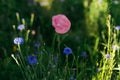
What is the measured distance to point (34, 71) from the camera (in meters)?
3.06

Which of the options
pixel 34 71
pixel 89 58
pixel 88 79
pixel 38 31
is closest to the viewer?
pixel 34 71

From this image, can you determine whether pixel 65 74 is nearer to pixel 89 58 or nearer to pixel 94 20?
pixel 89 58

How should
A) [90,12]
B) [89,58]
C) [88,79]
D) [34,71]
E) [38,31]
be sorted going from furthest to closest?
[90,12] → [38,31] → [89,58] → [88,79] → [34,71]

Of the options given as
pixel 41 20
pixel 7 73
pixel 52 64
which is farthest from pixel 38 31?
pixel 52 64

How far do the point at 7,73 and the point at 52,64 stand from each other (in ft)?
2.07

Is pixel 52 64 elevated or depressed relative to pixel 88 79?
elevated

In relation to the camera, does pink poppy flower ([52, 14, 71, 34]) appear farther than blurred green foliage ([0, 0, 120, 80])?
No

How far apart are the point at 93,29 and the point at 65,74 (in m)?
1.65

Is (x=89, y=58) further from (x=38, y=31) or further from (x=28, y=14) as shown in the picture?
(x=28, y=14)

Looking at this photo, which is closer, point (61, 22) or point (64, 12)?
point (61, 22)

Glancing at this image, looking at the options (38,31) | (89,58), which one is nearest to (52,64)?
(89,58)

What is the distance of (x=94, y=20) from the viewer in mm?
4738

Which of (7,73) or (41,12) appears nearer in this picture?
(7,73)

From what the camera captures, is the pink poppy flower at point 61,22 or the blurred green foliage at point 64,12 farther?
the blurred green foliage at point 64,12
